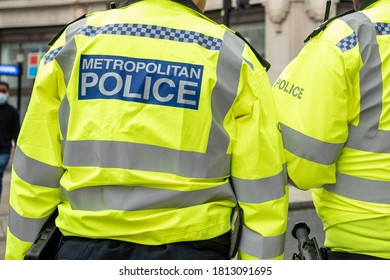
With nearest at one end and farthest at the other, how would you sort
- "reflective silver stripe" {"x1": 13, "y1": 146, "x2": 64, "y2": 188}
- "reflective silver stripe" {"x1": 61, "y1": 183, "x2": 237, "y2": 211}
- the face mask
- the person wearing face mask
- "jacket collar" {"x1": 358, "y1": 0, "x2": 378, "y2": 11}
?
1. "reflective silver stripe" {"x1": 61, "y1": 183, "x2": 237, "y2": 211}
2. "reflective silver stripe" {"x1": 13, "y1": 146, "x2": 64, "y2": 188}
3. "jacket collar" {"x1": 358, "y1": 0, "x2": 378, "y2": 11}
4. the person wearing face mask
5. the face mask

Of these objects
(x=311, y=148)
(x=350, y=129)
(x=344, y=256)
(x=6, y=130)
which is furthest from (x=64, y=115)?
(x=6, y=130)

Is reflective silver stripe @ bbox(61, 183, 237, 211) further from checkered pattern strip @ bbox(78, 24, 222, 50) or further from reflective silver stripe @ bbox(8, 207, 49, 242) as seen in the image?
checkered pattern strip @ bbox(78, 24, 222, 50)

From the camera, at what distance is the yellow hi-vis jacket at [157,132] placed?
2.05m

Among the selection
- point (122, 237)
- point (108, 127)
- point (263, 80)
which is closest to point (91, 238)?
point (122, 237)

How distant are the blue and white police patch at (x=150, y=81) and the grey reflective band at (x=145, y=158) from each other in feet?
0.51

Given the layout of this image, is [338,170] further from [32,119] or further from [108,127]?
[32,119]

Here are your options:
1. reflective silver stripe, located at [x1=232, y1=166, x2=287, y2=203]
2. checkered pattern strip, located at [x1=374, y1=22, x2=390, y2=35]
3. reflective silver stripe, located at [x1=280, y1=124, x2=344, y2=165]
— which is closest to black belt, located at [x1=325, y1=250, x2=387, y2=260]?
reflective silver stripe, located at [x1=280, y1=124, x2=344, y2=165]

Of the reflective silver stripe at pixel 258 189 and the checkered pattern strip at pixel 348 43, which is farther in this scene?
the checkered pattern strip at pixel 348 43

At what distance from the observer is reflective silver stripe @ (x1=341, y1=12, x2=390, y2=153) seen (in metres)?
2.44

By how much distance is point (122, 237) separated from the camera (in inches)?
80.9

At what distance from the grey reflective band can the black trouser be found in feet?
0.78

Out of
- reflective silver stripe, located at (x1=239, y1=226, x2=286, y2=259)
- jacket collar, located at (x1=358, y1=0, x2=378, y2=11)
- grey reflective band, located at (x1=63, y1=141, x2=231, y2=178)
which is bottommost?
reflective silver stripe, located at (x1=239, y1=226, x2=286, y2=259)

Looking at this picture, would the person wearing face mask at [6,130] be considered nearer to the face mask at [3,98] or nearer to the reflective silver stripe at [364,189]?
the face mask at [3,98]

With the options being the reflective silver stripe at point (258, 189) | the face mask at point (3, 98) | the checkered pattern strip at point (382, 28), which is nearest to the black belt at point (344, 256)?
the reflective silver stripe at point (258, 189)
